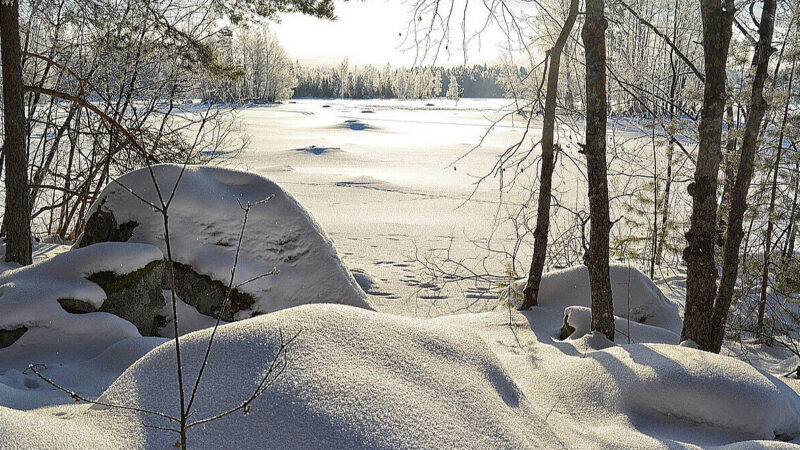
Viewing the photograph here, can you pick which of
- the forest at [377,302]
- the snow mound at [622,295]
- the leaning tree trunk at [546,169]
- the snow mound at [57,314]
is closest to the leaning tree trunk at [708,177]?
the forest at [377,302]

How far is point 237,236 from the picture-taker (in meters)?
5.35

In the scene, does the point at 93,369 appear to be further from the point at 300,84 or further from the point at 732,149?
the point at 300,84

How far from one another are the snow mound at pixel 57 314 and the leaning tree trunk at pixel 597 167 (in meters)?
3.46

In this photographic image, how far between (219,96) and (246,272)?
4.54m

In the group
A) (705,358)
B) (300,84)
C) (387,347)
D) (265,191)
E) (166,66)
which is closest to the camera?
(387,347)

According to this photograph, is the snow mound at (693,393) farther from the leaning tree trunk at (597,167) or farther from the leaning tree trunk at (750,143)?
the leaning tree trunk at (750,143)

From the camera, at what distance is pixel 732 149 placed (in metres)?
7.40

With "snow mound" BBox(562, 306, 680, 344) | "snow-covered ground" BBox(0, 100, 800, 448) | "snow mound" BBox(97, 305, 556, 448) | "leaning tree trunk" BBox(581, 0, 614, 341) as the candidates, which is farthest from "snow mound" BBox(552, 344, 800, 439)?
"snow mound" BBox(562, 306, 680, 344)

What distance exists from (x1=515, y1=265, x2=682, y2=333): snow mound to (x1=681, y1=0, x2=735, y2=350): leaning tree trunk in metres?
1.04

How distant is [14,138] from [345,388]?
15.3 ft

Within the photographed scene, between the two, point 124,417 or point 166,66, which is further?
point 166,66

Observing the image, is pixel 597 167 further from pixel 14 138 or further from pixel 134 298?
pixel 14 138

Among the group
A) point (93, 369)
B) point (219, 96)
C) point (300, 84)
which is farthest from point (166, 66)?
point (300, 84)

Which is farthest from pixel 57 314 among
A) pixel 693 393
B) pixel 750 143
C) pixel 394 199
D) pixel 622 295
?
pixel 394 199
